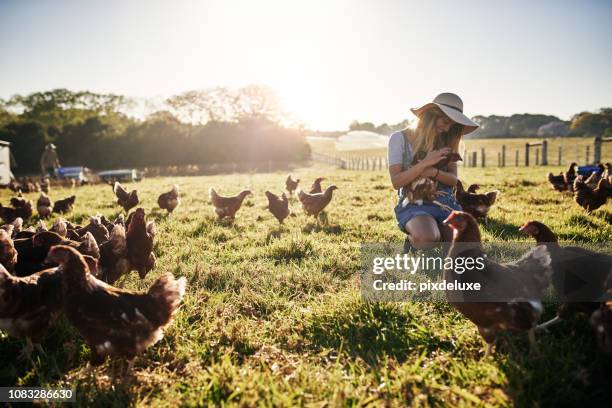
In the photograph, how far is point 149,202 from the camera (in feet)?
36.6

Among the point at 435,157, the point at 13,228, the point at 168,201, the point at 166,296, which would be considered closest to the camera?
the point at 166,296

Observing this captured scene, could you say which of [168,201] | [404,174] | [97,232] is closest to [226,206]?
[168,201]

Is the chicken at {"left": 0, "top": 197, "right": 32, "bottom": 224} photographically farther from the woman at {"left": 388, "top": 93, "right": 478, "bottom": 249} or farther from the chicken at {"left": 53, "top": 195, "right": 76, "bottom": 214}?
the woman at {"left": 388, "top": 93, "right": 478, "bottom": 249}

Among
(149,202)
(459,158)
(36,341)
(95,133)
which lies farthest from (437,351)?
(95,133)

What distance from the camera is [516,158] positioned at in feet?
76.8

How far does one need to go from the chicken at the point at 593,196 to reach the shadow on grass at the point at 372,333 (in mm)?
5966

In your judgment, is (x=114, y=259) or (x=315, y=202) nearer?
(x=114, y=259)

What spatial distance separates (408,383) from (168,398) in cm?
168

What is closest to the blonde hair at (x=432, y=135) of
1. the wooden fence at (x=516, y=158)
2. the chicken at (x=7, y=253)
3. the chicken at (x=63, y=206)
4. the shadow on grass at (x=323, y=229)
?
the shadow on grass at (x=323, y=229)

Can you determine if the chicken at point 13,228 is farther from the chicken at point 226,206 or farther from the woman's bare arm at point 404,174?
the woman's bare arm at point 404,174

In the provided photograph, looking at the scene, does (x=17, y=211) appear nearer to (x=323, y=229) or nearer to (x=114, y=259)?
(x=114, y=259)

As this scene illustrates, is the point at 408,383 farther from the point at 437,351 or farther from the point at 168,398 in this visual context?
the point at 168,398

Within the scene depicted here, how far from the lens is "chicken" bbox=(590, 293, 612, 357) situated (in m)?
2.14

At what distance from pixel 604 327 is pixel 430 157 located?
2.26m
